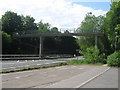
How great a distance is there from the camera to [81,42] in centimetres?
6844

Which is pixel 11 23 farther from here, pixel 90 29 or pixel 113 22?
pixel 113 22

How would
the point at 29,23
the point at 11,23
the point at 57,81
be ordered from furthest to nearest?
the point at 29,23 < the point at 11,23 < the point at 57,81

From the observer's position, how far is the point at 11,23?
8112 cm

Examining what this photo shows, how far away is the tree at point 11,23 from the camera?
7749cm

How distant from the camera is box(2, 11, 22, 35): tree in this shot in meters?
77.5

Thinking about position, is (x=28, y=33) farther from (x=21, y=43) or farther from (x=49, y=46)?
(x=49, y=46)

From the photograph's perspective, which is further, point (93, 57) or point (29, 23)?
point (29, 23)

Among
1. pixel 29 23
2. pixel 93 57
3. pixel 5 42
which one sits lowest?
pixel 93 57

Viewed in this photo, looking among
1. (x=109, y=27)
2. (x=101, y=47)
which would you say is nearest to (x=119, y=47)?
(x=109, y=27)

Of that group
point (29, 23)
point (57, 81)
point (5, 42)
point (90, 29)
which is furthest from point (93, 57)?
point (29, 23)

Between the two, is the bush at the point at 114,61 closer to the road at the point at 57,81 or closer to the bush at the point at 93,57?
the bush at the point at 93,57

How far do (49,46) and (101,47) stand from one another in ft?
123

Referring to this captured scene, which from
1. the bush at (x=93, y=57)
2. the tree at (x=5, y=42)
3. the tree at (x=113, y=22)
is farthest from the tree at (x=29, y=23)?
the bush at (x=93, y=57)

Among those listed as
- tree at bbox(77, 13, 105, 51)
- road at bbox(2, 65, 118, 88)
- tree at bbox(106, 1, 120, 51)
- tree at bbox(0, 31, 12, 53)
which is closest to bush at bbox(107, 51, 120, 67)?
tree at bbox(106, 1, 120, 51)
